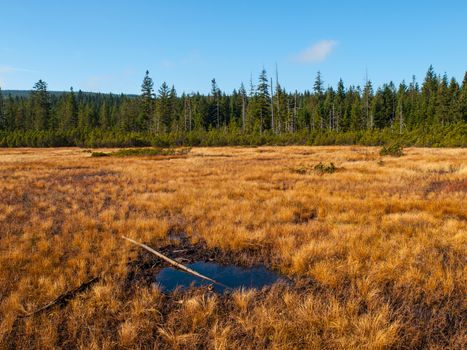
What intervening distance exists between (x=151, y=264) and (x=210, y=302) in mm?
2264

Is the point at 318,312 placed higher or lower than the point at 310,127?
lower

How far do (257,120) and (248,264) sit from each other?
62.2 m

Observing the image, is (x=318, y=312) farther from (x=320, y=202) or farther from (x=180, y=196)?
(x=180, y=196)

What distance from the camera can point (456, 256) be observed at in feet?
20.3

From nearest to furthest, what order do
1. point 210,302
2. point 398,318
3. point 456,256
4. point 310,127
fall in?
point 398,318
point 210,302
point 456,256
point 310,127

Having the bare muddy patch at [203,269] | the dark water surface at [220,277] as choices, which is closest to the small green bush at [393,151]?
the bare muddy patch at [203,269]

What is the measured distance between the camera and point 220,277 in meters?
5.89

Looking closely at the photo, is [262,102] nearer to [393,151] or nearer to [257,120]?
[257,120]

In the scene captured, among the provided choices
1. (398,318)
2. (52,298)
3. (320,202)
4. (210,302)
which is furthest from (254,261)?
(320,202)

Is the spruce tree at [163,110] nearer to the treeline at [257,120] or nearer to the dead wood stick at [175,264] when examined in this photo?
the treeline at [257,120]

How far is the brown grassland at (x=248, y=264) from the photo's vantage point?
13.1 ft

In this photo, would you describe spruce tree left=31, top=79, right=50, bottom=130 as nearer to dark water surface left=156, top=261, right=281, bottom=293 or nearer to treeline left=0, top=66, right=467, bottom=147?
treeline left=0, top=66, right=467, bottom=147

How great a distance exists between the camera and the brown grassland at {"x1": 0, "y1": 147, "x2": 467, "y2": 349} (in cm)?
399

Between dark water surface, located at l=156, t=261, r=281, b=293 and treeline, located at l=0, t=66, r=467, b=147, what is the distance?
4254 cm
